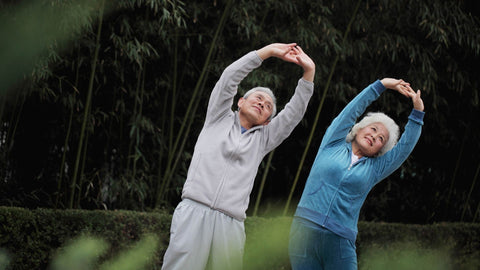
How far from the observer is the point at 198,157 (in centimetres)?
236

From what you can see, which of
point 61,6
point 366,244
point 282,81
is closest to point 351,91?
point 282,81

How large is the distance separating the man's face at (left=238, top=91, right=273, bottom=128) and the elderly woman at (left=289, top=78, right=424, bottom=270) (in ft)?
1.31

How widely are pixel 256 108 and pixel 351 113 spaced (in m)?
0.51

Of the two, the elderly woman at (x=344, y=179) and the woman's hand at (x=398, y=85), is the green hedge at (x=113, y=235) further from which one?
the woman's hand at (x=398, y=85)

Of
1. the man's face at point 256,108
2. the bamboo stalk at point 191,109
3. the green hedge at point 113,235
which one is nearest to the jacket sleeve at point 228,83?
the man's face at point 256,108

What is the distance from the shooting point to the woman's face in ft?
9.01

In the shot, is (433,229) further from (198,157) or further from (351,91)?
(198,157)

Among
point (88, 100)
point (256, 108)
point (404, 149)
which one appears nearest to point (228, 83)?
point (256, 108)

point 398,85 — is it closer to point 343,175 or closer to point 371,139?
point 371,139

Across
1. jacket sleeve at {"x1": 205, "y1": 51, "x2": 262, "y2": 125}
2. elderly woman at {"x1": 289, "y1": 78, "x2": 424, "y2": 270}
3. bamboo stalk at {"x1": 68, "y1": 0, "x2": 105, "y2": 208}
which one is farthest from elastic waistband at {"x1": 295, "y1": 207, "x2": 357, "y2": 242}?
bamboo stalk at {"x1": 68, "y1": 0, "x2": 105, "y2": 208}

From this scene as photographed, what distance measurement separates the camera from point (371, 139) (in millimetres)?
2754

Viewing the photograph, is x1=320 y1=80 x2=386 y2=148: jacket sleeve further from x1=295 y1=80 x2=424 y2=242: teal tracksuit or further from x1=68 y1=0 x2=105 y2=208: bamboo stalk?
x1=68 y1=0 x2=105 y2=208: bamboo stalk

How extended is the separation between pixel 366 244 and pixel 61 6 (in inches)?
141

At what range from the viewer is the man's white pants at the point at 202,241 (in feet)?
7.32
